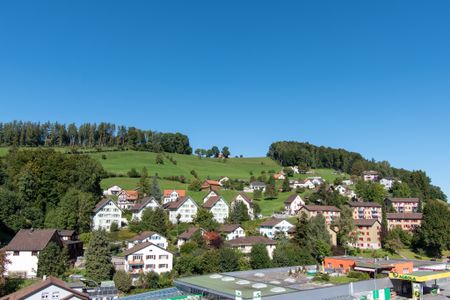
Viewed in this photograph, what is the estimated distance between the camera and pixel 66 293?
3869cm

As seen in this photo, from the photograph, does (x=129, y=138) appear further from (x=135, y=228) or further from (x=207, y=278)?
(x=207, y=278)

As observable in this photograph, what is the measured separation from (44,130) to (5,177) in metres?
77.3

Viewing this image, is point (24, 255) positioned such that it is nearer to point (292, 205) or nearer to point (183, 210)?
point (183, 210)

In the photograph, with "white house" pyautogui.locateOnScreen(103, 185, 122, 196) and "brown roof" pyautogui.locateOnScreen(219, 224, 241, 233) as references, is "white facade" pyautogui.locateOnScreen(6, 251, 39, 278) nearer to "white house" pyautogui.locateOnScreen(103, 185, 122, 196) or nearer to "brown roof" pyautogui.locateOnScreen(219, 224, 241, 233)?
"brown roof" pyautogui.locateOnScreen(219, 224, 241, 233)

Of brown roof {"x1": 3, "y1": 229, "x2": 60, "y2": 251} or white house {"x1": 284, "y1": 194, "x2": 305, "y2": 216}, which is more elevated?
white house {"x1": 284, "y1": 194, "x2": 305, "y2": 216}

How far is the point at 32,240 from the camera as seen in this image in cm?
5078

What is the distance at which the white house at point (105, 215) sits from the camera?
76.5m

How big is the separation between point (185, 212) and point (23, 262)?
135 ft

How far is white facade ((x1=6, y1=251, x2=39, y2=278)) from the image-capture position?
1923 inches

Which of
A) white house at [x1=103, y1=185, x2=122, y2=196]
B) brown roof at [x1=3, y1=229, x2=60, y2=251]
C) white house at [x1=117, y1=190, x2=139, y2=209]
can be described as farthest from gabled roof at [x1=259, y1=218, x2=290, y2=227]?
white house at [x1=103, y1=185, x2=122, y2=196]

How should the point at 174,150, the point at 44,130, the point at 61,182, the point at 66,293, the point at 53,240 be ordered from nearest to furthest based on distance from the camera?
the point at 66,293 → the point at 53,240 → the point at 61,182 → the point at 44,130 → the point at 174,150

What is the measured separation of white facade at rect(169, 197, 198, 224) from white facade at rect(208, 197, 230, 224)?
471 centimetres

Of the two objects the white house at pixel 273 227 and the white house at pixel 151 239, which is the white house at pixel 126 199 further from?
the white house at pixel 273 227

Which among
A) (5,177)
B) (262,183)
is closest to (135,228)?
Result: (5,177)
